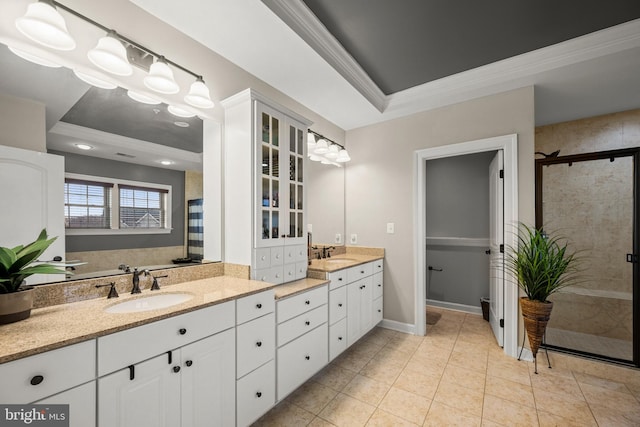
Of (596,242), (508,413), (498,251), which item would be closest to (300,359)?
(508,413)

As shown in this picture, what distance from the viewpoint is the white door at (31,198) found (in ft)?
3.71

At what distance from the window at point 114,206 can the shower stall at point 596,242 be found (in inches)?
131

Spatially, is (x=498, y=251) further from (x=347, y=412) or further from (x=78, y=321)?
(x=78, y=321)

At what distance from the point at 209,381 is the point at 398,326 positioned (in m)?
2.35

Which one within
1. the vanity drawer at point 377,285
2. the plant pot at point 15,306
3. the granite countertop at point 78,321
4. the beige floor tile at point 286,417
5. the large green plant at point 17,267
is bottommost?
the beige floor tile at point 286,417

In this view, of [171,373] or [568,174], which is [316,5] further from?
[568,174]

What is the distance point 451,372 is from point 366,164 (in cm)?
232

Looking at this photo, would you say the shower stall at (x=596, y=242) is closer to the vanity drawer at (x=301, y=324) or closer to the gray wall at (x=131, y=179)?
the vanity drawer at (x=301, y=324)

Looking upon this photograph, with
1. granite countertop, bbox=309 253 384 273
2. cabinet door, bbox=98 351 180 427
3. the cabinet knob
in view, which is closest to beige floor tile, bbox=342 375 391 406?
granite countertop, bbox=309 253 384 273

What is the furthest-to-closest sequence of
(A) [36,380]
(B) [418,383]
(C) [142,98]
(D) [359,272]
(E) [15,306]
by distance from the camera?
(D) [359,272] < (B) [418,383] < (C) [142,98] < (E) [15,306] < (A) [36,380]

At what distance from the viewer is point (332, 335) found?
220 cm

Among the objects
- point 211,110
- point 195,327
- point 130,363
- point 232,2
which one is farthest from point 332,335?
point 232,2

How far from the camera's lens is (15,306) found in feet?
3.23

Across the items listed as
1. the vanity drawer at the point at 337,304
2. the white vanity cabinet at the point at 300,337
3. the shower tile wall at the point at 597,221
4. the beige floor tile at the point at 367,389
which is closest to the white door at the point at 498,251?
the shower tile wall at the point at 597,221
